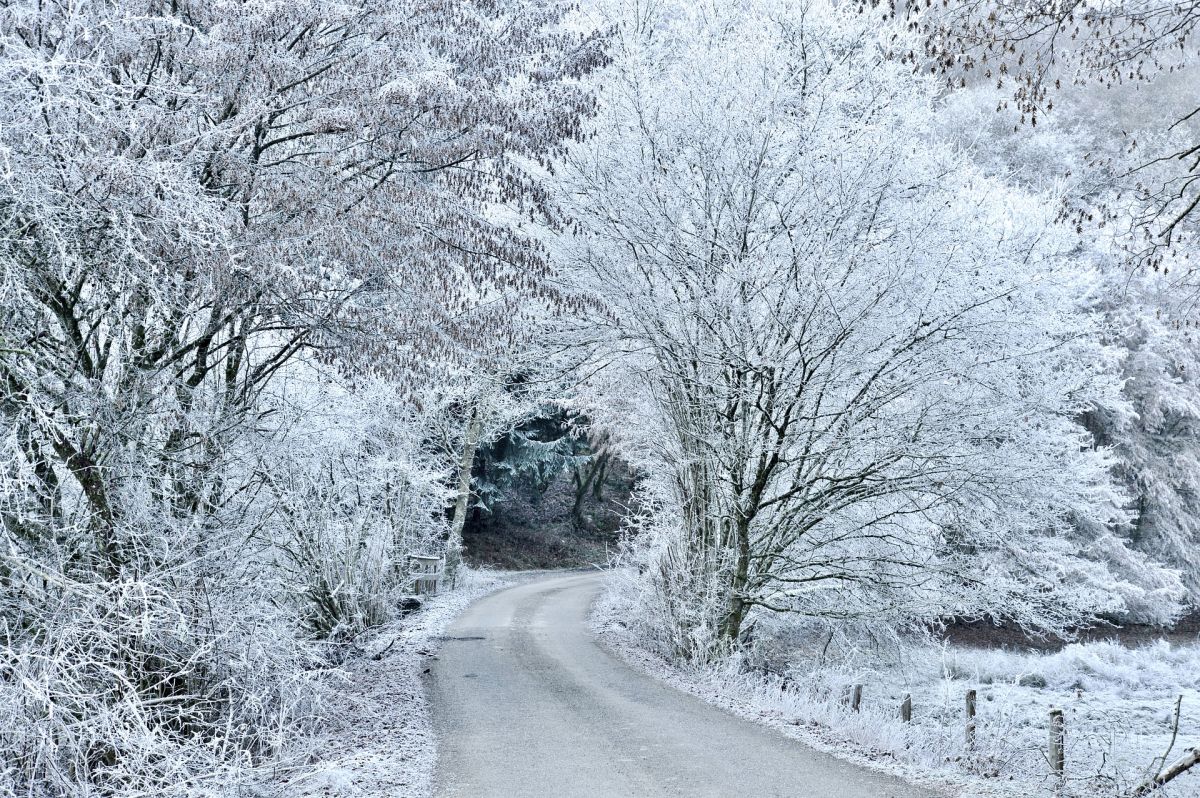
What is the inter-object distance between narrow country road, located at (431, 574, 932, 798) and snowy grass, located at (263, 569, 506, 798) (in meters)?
0.23

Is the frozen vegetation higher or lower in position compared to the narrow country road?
higher

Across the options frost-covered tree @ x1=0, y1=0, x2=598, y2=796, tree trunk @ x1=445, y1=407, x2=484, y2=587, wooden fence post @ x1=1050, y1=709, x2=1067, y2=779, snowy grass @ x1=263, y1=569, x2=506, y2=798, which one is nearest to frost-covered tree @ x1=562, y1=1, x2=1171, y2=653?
frost-covered tree @ x1=0, y1=0, x2=598, y2=796

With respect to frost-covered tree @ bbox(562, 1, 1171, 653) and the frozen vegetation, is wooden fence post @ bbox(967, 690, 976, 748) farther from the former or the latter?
frost-covered tree @ bbox(562, 1, 1171, 653)

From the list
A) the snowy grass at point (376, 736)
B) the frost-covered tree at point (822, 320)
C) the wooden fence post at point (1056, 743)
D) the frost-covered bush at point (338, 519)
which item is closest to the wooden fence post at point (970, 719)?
the wooden fence post at point (1056, 743)

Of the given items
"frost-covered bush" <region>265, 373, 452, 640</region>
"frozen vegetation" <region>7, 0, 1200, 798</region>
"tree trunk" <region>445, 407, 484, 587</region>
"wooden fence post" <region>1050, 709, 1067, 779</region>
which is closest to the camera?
"frozen vegetation" <region>7, 0, 1200, 798</region>

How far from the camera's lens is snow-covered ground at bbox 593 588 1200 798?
296 inches

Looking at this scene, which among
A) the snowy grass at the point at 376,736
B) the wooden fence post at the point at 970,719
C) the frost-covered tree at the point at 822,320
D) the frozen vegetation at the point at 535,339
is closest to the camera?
the frozen vegetation at the point at 535,339

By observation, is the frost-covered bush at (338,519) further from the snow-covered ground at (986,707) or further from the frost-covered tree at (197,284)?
the snow-covered ground at (986,707)

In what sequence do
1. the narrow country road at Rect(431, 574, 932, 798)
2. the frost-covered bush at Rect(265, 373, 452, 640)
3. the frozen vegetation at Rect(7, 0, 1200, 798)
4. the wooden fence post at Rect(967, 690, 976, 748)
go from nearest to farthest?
the frozen vegetation at Rect(7, 0, 1200, 798), the narrow country road at Rect(431, 574, 932, 798), the wooden fence post at Rect(967, 690, 976, 748), the frost-covered bush at Rect(265, 373, 452, 640)

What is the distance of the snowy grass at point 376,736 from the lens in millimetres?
6672

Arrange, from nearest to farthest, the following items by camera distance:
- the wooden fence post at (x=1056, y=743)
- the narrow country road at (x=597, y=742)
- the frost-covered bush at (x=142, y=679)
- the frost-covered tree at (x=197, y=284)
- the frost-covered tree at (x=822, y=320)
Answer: the frost-covered bush at (x=142, y=679) < the frost-covered tree at (x=197, y=284) < the narrow country road at (x=597, y=742) < the wooden fence post at (x=1056, y=743) < the frost-covered tree at (x=822, y=320)

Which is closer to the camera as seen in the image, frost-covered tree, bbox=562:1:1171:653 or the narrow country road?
the narrow country road

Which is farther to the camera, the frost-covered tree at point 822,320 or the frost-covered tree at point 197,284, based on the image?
the frost-covered tree at point 822,320

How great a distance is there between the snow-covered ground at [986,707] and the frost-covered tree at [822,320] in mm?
1293
